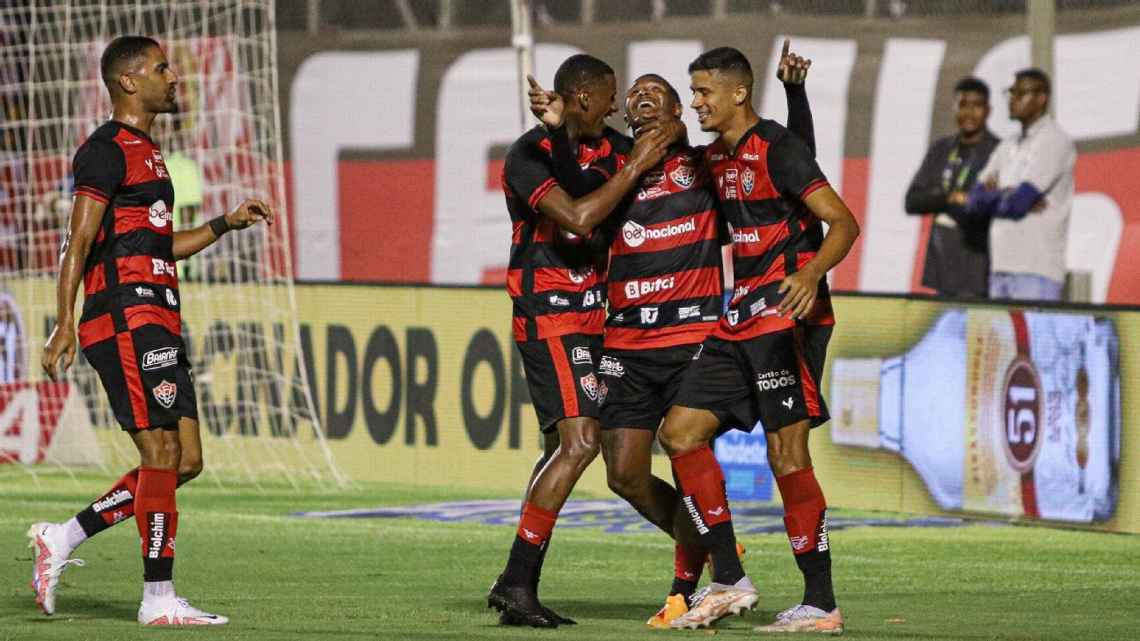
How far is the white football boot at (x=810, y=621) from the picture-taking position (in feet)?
24.7

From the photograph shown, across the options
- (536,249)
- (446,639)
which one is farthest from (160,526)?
(536,249)

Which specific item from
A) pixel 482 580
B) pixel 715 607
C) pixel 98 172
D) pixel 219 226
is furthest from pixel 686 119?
pixel 715 607

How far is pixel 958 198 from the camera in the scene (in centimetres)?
1380

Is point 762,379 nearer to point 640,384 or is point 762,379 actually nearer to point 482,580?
point 640,384

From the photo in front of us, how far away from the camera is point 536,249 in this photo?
27.1 feet

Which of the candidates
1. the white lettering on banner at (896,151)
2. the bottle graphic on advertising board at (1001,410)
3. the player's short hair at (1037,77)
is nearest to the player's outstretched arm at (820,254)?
the bottle graphic on advertising board at (1001,410)

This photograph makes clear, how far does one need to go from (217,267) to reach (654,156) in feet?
25.6

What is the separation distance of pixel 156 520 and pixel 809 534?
93.4 inches

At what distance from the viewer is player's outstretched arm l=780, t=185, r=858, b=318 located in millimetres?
7402

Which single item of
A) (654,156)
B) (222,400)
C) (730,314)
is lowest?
(222,400)

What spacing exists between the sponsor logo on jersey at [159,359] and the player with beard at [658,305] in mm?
1609

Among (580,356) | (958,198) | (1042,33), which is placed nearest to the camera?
(580,356)

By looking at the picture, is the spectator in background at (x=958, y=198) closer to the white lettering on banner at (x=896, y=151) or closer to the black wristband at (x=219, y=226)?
the white lettering on banner at (x=896, y=151)

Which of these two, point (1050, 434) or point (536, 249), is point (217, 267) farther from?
point (536, 249)
